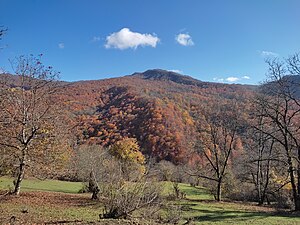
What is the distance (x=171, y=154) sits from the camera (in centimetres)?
6462

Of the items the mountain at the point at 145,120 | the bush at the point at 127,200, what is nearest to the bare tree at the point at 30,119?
the bush at the point at 127,200

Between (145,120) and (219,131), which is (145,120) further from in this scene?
(219,131)

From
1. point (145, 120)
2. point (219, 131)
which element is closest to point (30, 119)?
point (219, 131)

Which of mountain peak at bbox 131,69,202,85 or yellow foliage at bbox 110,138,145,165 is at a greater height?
mountain peak at bbox 131,69,202,85

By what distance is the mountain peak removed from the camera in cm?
13085

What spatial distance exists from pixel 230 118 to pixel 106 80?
105 m

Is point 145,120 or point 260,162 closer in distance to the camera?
point 260,162

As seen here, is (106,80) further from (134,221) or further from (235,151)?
(134,221)

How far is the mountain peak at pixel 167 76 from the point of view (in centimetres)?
13085

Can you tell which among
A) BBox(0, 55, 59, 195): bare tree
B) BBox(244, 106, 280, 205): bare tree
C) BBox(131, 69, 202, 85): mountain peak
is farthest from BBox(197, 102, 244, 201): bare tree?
BBox(131, 69, 202, 85): mountain peak

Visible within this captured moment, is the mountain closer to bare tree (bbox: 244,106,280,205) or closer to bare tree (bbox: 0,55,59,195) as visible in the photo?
bare tree (bbox: 244,106,280,205)

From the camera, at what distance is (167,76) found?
497 ft

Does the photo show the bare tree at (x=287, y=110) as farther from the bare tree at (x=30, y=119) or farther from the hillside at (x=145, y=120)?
the hillside at (x=145, y=120)

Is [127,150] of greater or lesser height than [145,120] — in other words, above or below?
below
